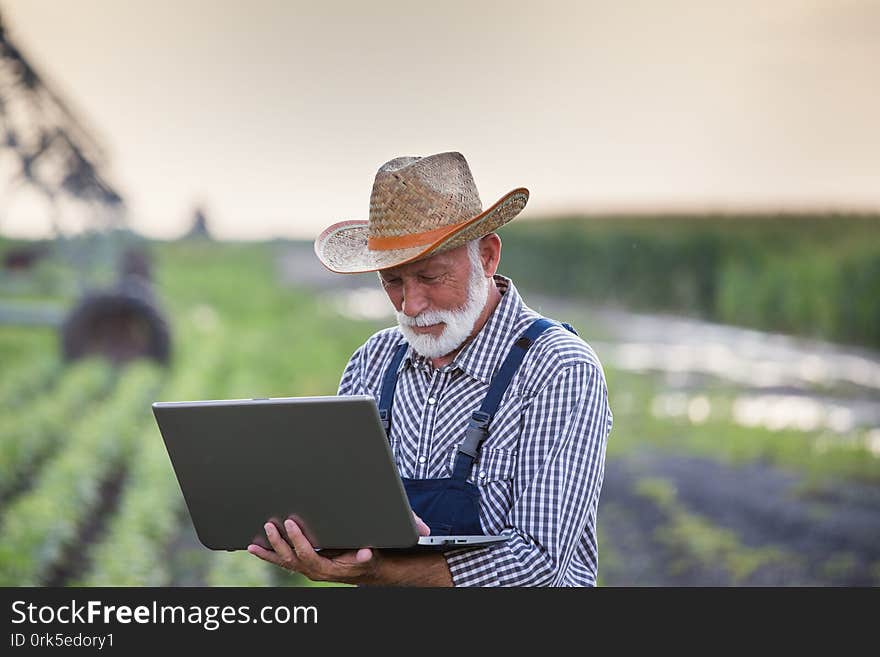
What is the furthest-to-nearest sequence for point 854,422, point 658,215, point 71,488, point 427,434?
point 658,215
point 854,422
point 71,488
point 427,434

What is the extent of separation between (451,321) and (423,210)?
0.62 feet

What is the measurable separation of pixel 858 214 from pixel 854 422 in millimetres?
1327

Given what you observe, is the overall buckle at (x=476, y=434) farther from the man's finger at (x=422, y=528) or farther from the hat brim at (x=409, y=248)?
the hat brim at (x=409, y=248)

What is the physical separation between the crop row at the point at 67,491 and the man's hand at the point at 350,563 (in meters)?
3.69

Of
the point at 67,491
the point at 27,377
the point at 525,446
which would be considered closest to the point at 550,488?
the point at 525,446

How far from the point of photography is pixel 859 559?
635cm

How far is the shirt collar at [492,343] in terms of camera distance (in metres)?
1.91

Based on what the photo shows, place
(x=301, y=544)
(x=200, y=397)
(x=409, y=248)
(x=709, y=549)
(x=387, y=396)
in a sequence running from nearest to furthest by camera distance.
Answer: (x=301, y=544), (x=409, y=248), (x=387, y=396), (x=709, y=549), (x=200, y=397)

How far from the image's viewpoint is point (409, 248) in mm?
1896

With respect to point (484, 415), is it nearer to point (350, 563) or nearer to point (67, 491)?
point (350, 563)

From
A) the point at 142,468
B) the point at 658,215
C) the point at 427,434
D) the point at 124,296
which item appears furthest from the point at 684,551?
the point at 427,434

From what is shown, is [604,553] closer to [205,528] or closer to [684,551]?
[684,551]

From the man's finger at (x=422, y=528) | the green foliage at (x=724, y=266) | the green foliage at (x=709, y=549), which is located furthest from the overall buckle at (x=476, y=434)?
the green foliage at (x=724, y=266)

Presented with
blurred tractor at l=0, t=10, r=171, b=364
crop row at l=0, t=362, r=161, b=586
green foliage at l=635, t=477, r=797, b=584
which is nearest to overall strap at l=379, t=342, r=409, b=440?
crop row at l=0, t=362, r=161, b=586
